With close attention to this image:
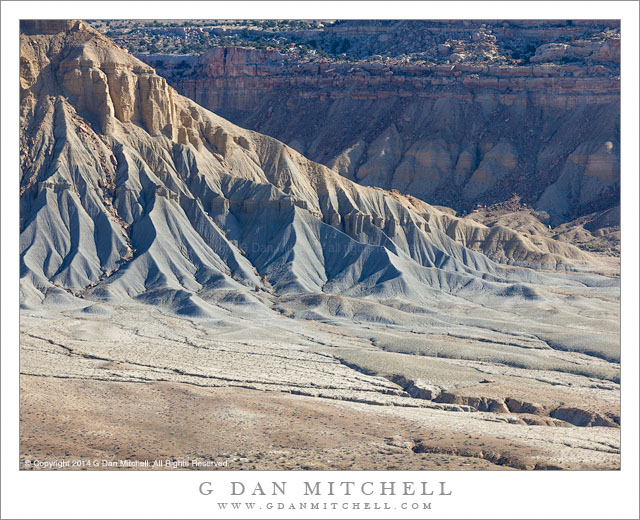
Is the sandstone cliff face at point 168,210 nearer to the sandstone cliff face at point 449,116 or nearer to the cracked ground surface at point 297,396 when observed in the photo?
the cracked ground surface at point 297,396

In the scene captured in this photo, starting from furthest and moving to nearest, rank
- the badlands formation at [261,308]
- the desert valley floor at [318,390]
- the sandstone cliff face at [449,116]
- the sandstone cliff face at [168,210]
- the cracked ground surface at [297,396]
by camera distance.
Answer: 1. the sandstone cliff face at [449,116]
2. the sandstone cliff face at [168,210]
3. the badlands formation at [261,308]
4. the desert valley floor at [318,390]
5. the cracked ground surface at [297,396]

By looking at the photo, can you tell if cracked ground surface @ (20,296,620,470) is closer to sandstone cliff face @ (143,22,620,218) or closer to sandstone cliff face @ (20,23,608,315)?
sandstone cliff face @ (20,23,608,315)

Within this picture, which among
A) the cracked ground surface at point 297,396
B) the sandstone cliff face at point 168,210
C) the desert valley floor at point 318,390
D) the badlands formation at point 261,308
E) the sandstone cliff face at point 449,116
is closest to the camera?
the cracked ground surface at point 297,396

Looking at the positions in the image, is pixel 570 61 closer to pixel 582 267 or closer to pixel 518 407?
pixel 582 267

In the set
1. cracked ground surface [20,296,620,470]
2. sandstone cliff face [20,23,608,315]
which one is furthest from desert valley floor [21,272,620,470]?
sandstone cliff face [20,23,608,315]

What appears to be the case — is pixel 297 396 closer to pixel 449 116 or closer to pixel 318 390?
pixel 318 390

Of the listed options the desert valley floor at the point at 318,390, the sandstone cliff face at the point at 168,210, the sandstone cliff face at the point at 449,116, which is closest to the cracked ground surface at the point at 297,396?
the desert valley floor at the point at 318,390
